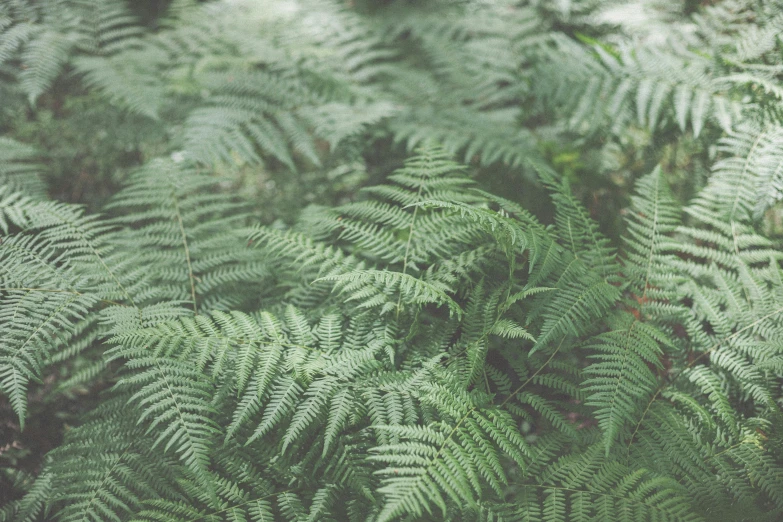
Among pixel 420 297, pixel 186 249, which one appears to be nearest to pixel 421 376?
pixel 420 297

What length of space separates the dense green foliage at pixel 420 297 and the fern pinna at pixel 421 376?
1 centimetres

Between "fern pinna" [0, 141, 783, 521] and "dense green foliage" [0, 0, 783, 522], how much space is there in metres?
0.01

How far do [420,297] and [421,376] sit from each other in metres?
0.33

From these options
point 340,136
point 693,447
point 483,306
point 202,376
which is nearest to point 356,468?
point 202,376

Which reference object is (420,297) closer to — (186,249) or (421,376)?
(421,376)

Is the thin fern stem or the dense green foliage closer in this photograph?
the dense green foliage

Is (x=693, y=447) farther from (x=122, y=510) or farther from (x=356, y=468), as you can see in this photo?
(x=122, y=510)

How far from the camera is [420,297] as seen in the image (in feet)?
6.26

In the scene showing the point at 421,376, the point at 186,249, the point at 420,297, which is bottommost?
the point at 421,376

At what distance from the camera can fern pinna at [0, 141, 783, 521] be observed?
172 cm

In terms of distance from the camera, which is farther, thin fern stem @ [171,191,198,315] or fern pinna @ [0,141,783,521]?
thin fern stem @ [171,191,198,315]

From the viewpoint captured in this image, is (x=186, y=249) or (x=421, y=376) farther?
(x=186, y=249)

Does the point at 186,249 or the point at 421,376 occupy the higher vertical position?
the point at 186,249

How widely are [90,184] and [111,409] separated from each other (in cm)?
230
